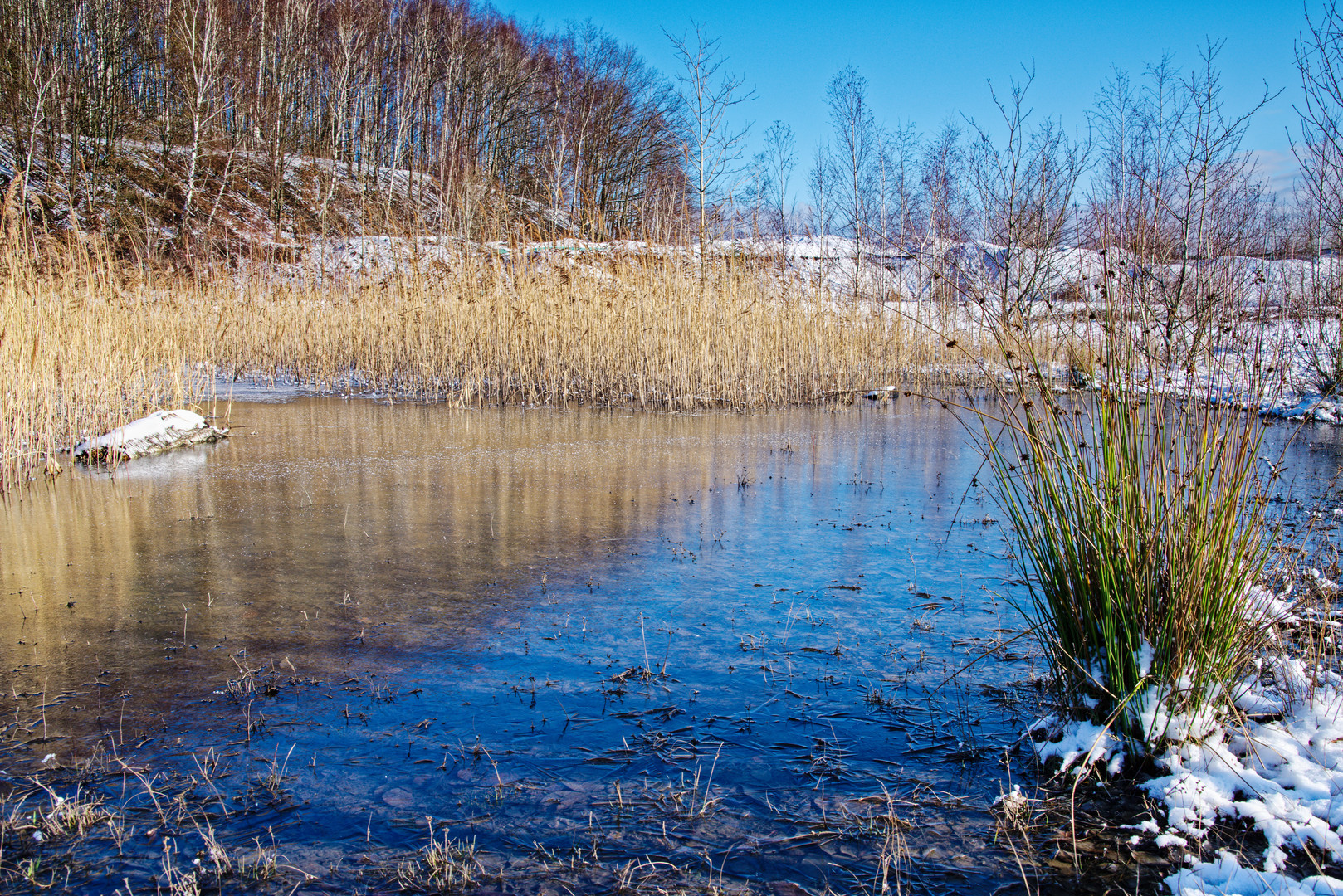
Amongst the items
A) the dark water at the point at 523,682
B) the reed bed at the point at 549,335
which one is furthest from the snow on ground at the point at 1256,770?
the reed bed at the point at 549,335

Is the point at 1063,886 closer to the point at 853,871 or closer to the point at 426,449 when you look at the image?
the point at 853,871

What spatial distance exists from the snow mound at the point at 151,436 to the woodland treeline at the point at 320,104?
526 centimetres

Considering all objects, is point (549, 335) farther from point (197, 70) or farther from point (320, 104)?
point (320, 104)

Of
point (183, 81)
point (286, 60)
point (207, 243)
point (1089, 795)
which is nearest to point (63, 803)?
point (1089, 795)

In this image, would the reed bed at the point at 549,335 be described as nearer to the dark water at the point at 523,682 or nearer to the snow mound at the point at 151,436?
the snow mound at the point at 151,436

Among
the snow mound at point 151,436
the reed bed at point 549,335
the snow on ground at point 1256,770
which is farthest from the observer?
the reed bed at point 549,335

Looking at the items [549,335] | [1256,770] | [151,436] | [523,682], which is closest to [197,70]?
Result: [549,335]

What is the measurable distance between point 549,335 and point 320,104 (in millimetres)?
25851

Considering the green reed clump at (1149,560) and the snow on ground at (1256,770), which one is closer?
the snow on ground at (1256,770)

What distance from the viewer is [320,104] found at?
30219 mm

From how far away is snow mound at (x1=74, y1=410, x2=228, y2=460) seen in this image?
5.77 m

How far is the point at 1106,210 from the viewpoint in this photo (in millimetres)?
2244

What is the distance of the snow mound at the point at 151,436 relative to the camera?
577 cm

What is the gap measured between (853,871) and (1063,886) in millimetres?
387
